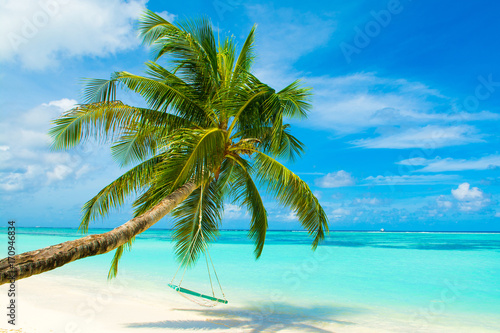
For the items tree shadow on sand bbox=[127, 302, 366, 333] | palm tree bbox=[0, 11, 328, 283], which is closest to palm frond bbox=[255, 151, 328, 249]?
palm tree bbox=[0, 11, 328, 283]

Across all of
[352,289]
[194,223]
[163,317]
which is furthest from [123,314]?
[352,289]

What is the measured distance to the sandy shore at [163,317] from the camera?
20.3ft

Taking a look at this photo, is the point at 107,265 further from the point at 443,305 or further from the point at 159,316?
the point at 443,305

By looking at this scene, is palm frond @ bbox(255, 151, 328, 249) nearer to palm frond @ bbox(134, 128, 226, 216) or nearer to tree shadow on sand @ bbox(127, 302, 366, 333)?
palm frond @ bbox(134, 128, 226, 216)

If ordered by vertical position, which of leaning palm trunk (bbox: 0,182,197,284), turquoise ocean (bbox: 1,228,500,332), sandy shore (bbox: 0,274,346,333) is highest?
leaning palm trunk (bbox: 0,182,197,284)

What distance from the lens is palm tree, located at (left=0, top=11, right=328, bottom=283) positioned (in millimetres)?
4871

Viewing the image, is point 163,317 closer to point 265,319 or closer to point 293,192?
point 265,319

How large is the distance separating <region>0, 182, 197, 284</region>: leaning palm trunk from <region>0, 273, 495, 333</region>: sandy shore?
9.58 feet

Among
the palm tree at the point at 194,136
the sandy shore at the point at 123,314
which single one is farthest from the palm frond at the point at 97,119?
the sandy shore at the point at 123,314

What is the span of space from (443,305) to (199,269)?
8.51 meters

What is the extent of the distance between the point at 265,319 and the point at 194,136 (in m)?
4.34

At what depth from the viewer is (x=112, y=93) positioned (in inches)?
214

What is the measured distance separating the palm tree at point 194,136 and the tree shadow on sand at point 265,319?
145 centimetres

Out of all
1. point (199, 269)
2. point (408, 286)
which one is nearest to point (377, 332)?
point (408, 286)
